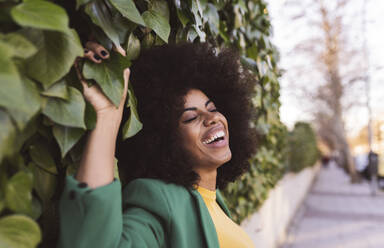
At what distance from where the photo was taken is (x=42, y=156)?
102 cm

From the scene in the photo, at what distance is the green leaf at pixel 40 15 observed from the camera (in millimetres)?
767

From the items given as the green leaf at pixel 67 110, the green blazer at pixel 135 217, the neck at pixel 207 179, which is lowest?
the neck at pixel 207 179

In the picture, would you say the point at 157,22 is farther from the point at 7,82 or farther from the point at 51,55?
the point at 7,82

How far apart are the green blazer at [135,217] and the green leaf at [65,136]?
96 millimetres

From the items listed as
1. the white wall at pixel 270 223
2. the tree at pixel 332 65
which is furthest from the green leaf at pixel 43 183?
the tree at pixel 332 65

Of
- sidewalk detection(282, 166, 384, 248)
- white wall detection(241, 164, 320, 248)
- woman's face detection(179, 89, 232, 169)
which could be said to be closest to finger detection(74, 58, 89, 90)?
woman's face detection(179, 89, 232, 169)

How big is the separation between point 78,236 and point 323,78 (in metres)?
22.0

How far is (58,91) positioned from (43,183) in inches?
11.7

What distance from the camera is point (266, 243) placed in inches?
212

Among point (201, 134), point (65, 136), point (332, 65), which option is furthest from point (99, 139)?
point (332, 65)

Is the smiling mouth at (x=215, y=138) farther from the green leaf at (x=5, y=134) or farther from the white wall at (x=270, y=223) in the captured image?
the white wall at (x=270, y=223)

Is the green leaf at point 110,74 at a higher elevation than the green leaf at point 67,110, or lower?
higher

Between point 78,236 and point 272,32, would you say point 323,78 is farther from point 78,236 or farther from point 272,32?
point 78,236

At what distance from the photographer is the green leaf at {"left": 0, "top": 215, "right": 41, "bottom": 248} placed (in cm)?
77
